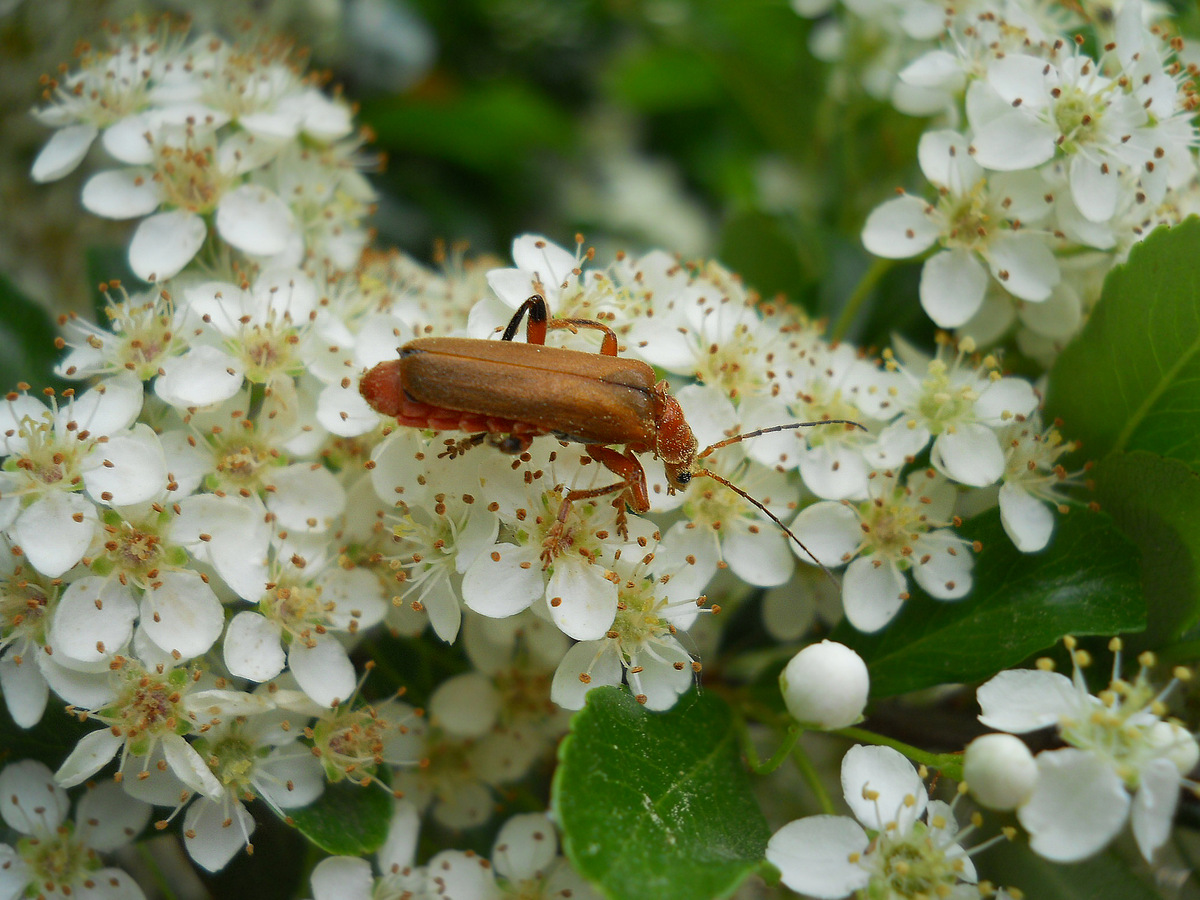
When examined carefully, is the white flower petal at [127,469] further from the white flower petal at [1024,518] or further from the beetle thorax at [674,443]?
the white flower petal at [1024,518]

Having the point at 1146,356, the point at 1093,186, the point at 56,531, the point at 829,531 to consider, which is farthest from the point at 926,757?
the point at 56,531

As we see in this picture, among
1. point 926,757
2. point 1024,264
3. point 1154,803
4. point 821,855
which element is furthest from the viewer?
point 1024,264

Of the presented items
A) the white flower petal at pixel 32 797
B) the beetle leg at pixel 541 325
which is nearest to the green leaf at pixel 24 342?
the white flower petal at pixel 32 797

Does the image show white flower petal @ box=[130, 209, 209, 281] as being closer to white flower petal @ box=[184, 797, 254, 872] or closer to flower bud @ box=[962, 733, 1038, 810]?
white flower petal @ box=[184, 797, 254, 872]

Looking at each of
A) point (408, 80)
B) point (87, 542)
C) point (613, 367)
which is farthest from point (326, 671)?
point (408, 80)

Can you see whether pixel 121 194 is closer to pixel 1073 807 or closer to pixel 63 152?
pixel 63 152
